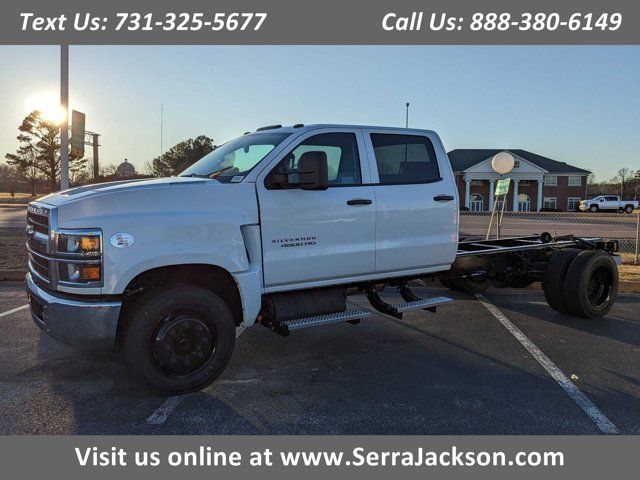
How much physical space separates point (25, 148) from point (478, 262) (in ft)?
206

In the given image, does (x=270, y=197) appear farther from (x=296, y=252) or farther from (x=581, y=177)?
(x=581, y=177)

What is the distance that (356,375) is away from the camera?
4.59 metres

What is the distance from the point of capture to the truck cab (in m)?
3.77

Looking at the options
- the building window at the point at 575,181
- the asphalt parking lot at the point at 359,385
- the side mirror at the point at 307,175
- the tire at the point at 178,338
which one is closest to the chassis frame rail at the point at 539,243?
Answer: the asphalt parking lot at the point at 359,385

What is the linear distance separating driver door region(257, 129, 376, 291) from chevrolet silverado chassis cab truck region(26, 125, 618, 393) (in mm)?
11

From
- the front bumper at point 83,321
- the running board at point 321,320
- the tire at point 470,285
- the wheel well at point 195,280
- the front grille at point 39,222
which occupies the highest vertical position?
the front grille at point 39,222

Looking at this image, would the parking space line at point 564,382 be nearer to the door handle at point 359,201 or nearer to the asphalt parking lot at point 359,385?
the asphalt parking lot at point 359,385

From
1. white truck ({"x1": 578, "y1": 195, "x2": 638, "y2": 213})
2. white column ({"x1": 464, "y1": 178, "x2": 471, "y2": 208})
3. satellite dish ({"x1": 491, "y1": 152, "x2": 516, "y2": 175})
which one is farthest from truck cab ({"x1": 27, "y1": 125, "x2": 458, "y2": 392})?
white truck ({"x1": 578, "y1": 195, "x2": 638, "y2": 213})

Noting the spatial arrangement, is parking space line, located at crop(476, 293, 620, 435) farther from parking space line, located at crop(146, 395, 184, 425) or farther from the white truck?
the white truck

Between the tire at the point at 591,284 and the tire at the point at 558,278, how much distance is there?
7cm

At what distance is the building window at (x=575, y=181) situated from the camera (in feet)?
185

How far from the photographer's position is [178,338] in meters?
4.07

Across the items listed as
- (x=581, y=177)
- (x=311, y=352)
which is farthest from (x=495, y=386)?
(x=581, y=177)

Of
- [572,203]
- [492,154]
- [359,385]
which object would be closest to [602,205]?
[572,203]
